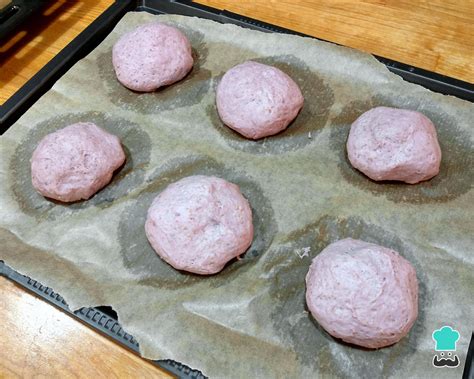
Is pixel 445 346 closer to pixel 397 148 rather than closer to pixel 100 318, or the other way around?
pixel 397 148

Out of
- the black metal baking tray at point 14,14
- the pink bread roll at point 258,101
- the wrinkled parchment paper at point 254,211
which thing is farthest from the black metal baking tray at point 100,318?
the black metal baking tray at point 14,14

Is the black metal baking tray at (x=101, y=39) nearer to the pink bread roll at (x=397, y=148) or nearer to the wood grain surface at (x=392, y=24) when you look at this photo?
the wood grain surface at (x=392, y=24)

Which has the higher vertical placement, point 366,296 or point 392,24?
point 392,24

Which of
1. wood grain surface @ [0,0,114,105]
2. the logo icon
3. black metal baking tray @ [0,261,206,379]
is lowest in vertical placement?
the logo icon

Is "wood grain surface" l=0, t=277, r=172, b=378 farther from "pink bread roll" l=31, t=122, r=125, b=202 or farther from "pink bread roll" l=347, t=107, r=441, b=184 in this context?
"pink bread roll" l=347, t=107, r=441, b=184

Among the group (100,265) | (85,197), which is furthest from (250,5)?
(100,265)

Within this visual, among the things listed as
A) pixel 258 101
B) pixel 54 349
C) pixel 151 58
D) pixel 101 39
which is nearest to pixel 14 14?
pixel 101 39

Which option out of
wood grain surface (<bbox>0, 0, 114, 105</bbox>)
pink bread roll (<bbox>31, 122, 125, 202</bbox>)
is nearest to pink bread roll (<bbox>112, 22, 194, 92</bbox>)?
pink bread roll (<bbox>31, 122, 125, 202</bbox>)
